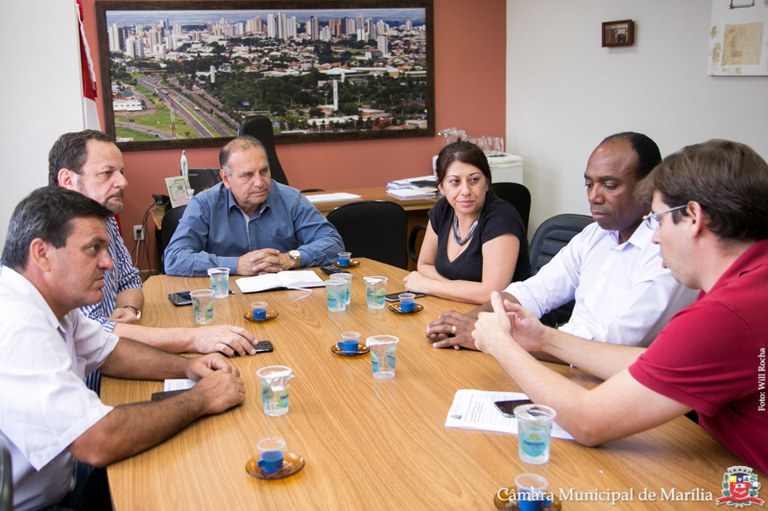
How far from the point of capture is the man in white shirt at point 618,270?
7.41 ft

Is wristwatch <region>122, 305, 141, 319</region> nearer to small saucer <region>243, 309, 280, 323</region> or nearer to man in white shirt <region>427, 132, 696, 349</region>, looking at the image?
small saucer <region>243, 309, 280, 323</region>

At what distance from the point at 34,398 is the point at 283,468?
0.57 m

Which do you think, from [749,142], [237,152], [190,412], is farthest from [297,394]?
[749,142]

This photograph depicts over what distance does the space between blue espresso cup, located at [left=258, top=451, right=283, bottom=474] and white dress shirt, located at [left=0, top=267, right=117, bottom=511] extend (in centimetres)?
39

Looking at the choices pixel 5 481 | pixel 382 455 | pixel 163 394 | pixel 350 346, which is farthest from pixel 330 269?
pixel 5 481

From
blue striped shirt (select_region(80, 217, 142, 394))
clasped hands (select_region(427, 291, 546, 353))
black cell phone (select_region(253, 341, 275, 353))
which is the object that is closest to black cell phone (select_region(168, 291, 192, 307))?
blue striped shirt (select_region(80, 217, 142, 394))

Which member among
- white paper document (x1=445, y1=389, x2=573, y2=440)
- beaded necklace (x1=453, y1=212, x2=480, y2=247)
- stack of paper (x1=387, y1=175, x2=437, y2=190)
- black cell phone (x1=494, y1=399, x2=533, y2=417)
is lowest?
white paper document (x1=445, y1=389, x2=573, y2=440)

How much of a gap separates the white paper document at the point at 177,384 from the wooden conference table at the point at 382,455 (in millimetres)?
39

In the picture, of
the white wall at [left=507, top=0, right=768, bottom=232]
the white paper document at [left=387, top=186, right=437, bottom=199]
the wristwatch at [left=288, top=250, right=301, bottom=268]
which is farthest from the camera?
the white paper document at [left=387, top=186, right=437, bottom=199]

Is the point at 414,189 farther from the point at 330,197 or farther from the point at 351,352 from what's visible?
the point at 351,352

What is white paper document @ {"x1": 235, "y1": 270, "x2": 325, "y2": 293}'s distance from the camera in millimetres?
3305

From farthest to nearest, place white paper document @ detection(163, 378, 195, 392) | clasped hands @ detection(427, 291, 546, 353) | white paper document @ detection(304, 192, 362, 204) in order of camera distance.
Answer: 1. white paper document @ detection(304, 192, 362, 204)
2. white paper document @ detection(163, 378, 195, 392)
3. clasped hands @ detection(427, 291, 546, 353)

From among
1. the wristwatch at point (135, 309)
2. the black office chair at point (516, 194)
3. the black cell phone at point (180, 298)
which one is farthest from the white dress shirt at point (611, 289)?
the black office chair at point (516, 194)

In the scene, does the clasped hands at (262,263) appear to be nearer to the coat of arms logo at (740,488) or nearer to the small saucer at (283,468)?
the small saucer at (283,468)
